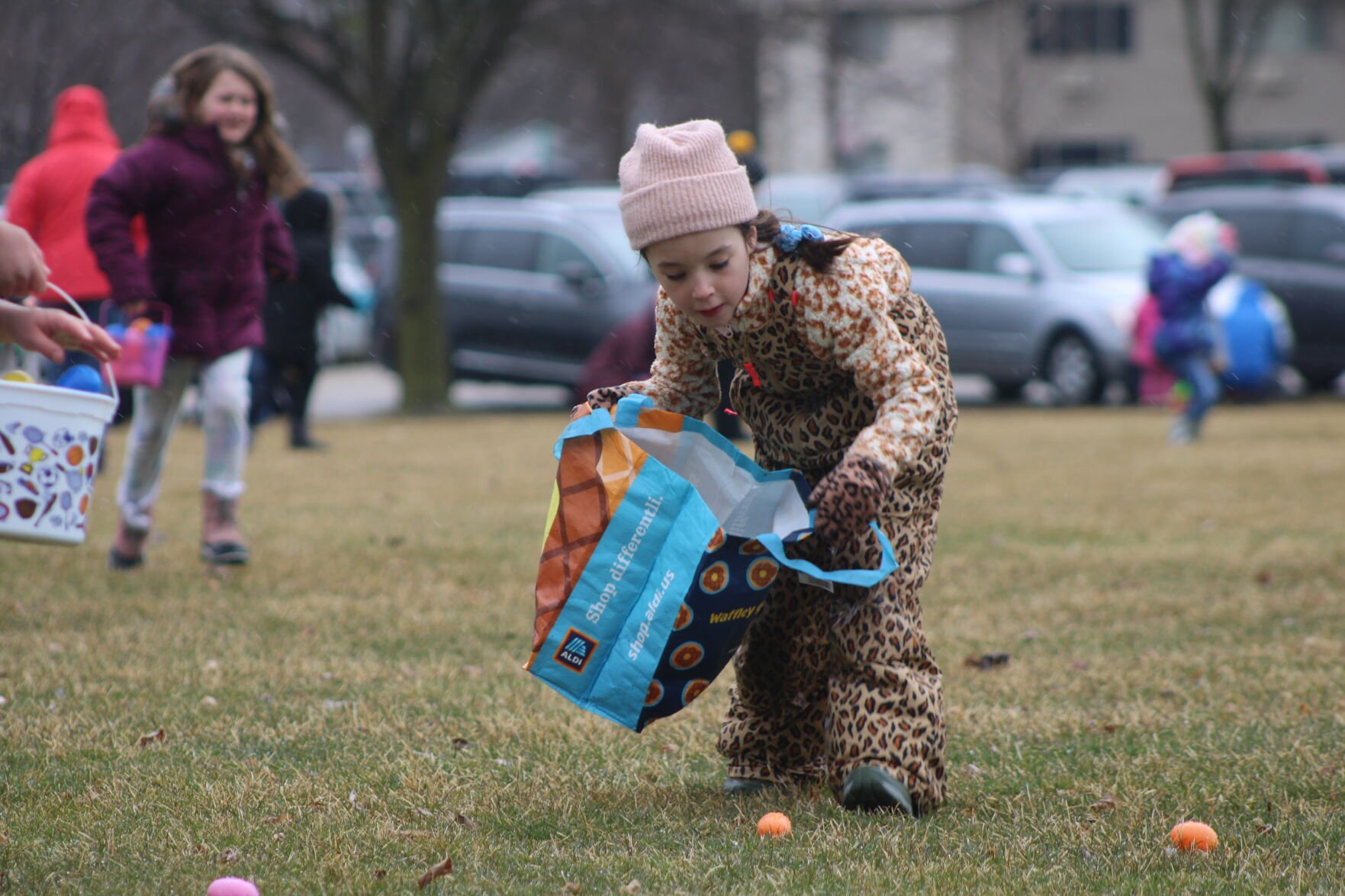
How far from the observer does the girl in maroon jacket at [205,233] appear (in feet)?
19.3

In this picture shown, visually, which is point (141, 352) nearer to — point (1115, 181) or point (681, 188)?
point (681, 188)

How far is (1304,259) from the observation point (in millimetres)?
14891

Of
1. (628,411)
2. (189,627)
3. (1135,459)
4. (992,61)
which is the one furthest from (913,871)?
(992,61)

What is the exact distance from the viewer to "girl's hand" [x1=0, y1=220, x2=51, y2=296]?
329cm

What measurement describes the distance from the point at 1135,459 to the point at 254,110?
6.38 m

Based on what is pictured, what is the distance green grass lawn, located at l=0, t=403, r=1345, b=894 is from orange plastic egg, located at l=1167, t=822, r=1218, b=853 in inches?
1.4

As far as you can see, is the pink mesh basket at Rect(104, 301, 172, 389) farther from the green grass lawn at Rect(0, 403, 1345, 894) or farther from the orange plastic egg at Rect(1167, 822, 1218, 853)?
the orange plastic egg at Rect(1167, 822, 1218, 853)

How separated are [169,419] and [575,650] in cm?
346

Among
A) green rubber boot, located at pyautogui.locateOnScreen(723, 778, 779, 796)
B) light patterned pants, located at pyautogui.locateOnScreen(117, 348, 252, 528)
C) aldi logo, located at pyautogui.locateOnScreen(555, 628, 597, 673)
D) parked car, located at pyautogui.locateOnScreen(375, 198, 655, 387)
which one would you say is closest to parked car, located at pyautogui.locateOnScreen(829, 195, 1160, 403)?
parked car, located at pyautogui.locateOnScreen(375, 198, 655, 387)

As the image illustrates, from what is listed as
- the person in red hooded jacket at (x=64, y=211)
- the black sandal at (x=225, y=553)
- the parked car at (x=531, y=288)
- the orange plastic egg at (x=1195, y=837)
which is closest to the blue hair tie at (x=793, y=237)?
the orange plastic egg at (x=1195, y=837)

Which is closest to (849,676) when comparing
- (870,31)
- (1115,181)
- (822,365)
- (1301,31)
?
(822,365)

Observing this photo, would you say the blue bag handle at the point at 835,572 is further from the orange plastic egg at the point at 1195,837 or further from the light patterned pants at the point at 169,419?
the light patterned pants at the point at 169,419

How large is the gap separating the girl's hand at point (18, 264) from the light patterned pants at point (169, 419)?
2.66 meters

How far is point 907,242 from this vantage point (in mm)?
15492
